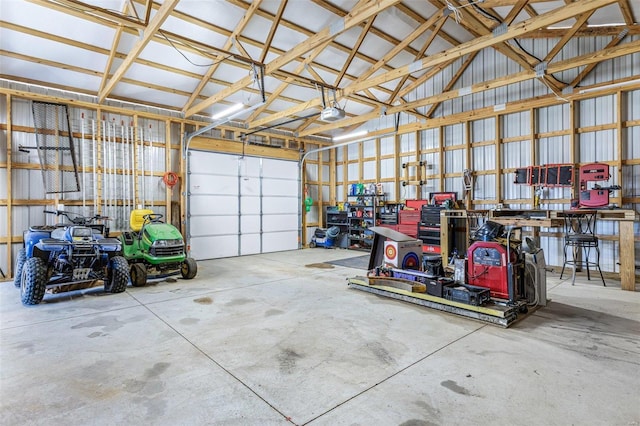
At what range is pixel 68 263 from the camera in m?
4.73

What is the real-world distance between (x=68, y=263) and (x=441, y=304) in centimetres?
516

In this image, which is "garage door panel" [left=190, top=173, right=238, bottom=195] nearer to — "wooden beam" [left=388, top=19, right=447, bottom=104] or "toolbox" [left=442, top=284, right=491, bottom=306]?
"wooden beam" [left=388, top=19, right=447, bottom=104]

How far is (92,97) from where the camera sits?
7336mm

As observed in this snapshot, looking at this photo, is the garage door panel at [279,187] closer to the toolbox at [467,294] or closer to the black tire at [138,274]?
the black tire at [138,274]

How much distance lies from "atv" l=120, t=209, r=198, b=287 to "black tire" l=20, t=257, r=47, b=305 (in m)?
1.33

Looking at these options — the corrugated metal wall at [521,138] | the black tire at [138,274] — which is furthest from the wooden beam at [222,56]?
the corrugated metal wall at [521,138]

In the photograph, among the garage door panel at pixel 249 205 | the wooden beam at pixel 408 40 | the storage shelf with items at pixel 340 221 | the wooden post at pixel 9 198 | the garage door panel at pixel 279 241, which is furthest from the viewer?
the storage shelf with items at pixel 340 221

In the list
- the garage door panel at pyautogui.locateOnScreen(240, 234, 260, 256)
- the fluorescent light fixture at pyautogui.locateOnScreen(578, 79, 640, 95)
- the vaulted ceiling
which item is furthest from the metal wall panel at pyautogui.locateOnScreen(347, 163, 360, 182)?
the fluorescent light fixture at pyautogui.locateOnScreen(578, 79, 640, 95)

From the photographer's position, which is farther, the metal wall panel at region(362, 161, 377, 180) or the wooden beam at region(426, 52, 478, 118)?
the metal wall panel at region(362, 161, 377, 180)

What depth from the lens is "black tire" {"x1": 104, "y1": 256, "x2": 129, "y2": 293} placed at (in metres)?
5.18

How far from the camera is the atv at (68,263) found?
14.6 feet

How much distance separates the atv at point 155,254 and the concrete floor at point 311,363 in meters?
0.98

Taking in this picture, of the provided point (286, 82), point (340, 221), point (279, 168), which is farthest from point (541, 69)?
point (279, 168)

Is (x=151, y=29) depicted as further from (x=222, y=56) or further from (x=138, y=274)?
(x=138, y=274)
